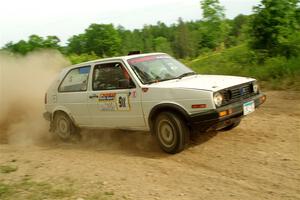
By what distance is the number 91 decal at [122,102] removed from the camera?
698 cm

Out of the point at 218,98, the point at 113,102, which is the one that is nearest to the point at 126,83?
the point at 113,102

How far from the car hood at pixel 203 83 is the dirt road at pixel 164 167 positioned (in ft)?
3.49

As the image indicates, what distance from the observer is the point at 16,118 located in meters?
11.9

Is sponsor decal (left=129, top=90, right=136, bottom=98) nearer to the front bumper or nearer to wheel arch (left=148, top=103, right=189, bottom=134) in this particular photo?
wheel arch (left=148, top=103, right=189, bottom=134)

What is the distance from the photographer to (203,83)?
642 cm

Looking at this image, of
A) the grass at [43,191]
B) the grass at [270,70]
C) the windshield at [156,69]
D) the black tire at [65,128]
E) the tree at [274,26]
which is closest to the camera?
the grass at [43,191]

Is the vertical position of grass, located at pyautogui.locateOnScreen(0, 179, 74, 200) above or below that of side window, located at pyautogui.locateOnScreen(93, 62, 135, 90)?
below

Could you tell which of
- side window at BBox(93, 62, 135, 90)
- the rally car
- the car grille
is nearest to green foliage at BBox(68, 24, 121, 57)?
the rally car

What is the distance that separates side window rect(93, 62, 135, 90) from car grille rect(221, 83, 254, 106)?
1.63m

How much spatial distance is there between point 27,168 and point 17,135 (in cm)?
380

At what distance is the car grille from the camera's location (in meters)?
6.21

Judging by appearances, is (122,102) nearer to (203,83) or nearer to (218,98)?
(203,83)

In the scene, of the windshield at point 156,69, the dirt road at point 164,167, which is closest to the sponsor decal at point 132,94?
the windshield at point 156,69

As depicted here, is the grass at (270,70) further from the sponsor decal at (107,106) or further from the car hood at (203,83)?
the sponsor decal at (107,106)
